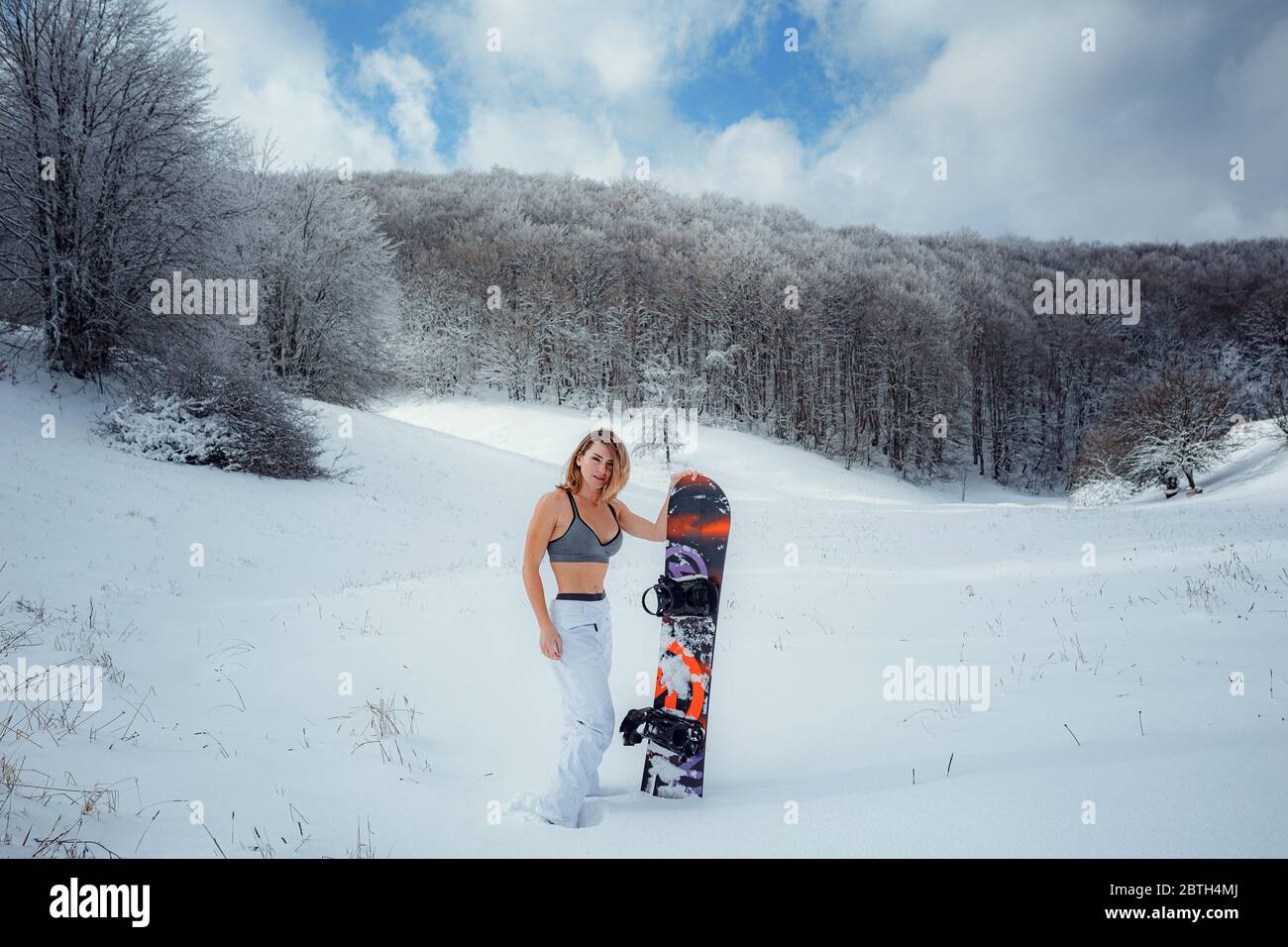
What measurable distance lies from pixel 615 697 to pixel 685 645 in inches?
73.7

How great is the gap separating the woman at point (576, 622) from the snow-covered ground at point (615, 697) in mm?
238

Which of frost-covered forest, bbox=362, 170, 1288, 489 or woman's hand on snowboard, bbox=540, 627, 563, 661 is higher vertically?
frost-covered forest, bbox=362, 170, 1288, 489

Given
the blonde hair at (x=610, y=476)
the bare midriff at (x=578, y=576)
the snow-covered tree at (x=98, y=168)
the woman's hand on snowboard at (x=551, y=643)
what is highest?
the snow-covered tree at (x=98, y=168)

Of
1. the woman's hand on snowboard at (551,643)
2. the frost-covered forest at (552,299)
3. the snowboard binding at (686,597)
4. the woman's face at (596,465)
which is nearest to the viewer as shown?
the woman's hand on snowboard at (551,643)

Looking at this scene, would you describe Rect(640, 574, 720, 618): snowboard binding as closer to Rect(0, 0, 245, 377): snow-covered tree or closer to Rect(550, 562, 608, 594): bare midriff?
Rect(550, 562, 608, 594): bare midriff

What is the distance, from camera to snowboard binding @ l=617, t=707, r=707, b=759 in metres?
3.21

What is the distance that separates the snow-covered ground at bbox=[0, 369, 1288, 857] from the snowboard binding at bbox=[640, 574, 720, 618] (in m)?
0.93

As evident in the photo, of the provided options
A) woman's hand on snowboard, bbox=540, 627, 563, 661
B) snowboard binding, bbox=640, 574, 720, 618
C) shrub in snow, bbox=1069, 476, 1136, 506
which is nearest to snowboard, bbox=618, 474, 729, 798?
snowboard binding, bbox=640, 574, 720, 618

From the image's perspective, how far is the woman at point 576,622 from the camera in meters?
2.97

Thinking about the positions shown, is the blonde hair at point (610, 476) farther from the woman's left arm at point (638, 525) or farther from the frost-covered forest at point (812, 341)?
the frost-covered forest at point (812, 341)

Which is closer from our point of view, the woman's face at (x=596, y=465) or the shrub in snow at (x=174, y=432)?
the woman's face at (x=596, y=465)

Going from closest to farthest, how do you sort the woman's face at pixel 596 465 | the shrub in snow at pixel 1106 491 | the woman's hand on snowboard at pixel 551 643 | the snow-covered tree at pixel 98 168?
the woman's hand on snowboard at pixel 551 643 < the woman's face at pixel 596 465 < the snow-covered tree at pixel 98 168 < the shrub in snow at pixel 1106 491

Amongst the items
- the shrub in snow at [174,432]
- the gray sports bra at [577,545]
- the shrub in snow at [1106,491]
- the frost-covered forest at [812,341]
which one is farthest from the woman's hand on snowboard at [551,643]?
the frost-covered forest at [812,341]
